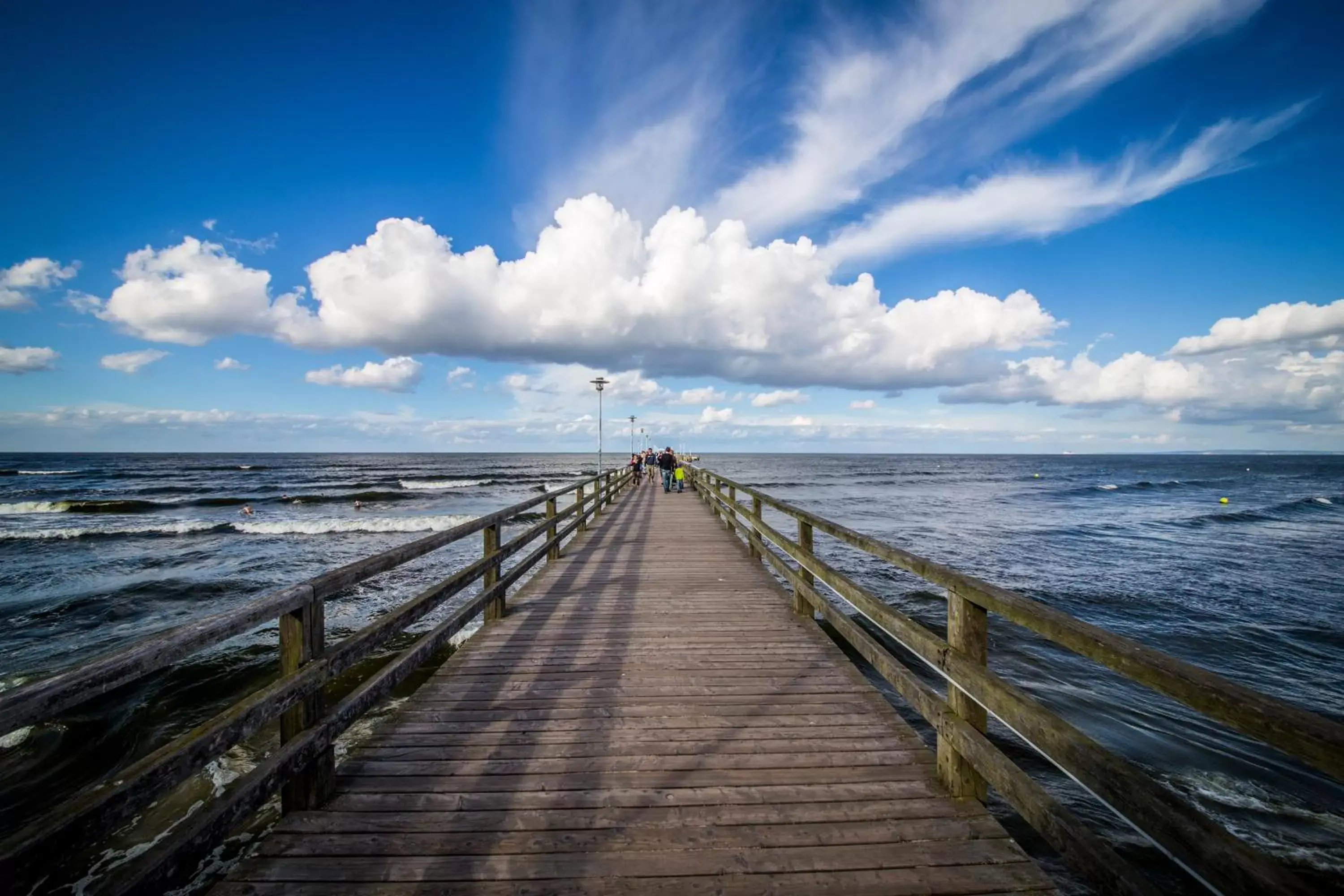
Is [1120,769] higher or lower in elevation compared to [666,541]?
higher

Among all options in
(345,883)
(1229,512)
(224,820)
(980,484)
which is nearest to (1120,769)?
(345,883)

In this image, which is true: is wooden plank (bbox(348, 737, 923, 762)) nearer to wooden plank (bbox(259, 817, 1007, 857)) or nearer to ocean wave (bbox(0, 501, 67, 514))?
wooden plank (bbox(259, 817, 1007, 857))

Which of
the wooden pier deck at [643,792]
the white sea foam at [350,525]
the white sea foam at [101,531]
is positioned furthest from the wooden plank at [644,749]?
the white sea foam at [101,531]

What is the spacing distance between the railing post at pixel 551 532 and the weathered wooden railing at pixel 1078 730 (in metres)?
5.30

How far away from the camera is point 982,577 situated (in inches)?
493

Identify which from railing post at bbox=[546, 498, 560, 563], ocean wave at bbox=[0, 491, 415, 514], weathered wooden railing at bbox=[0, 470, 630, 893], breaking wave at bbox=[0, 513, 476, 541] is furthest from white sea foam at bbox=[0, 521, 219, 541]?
weathered wooden railing at bbox=[0, 470, 630, 893]

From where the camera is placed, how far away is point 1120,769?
1.82 meters

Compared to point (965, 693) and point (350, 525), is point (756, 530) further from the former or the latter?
point (350, 525)

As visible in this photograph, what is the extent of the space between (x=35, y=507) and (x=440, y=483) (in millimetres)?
23432

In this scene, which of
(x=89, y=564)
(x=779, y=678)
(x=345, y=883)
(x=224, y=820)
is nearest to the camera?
(x=224, y=820)

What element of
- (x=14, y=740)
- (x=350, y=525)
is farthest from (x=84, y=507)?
(x=14, y=740)

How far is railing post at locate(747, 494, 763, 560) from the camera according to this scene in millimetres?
8041

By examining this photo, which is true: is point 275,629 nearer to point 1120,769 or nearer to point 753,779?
point 753,779

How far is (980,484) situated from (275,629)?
53274 millimetres
